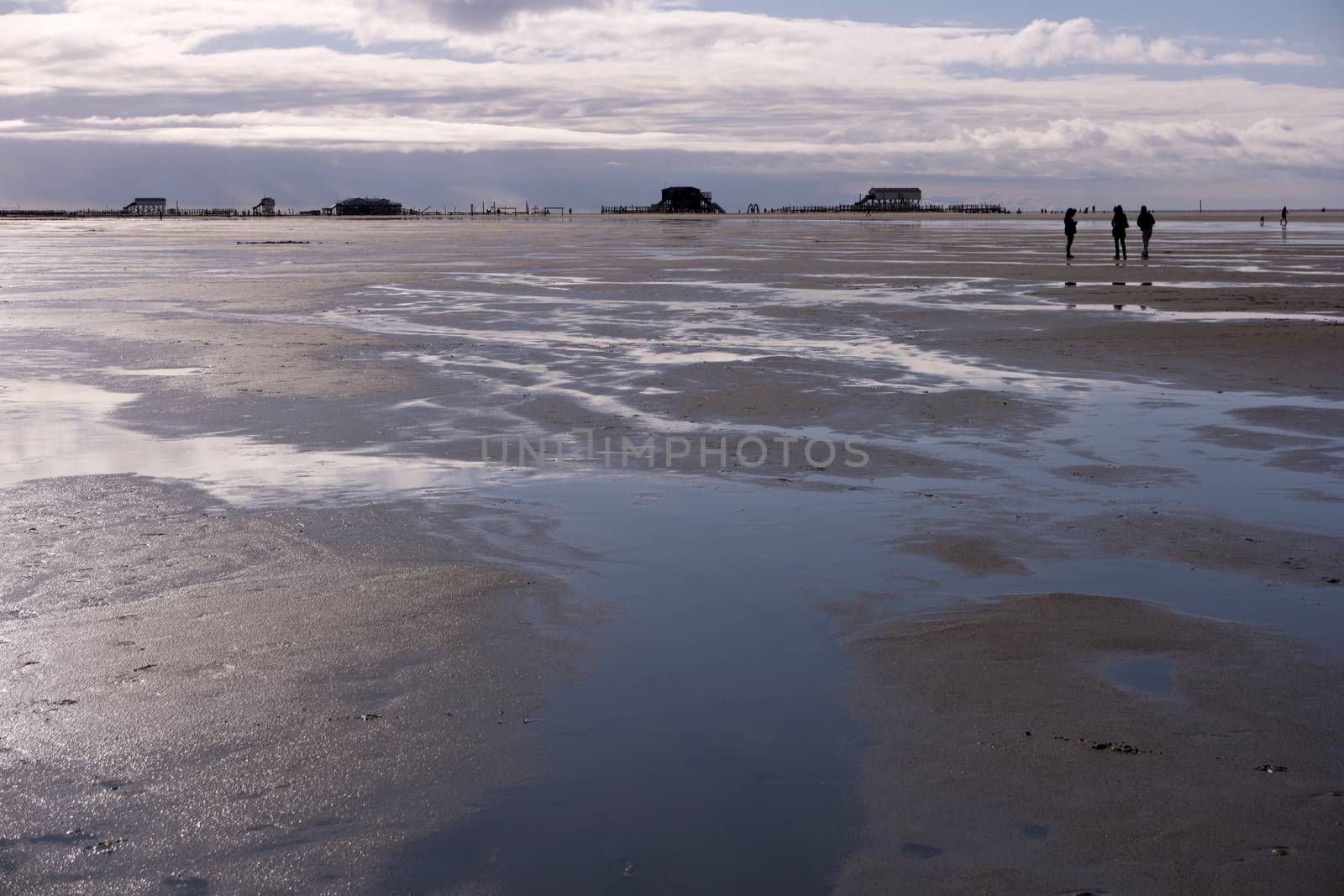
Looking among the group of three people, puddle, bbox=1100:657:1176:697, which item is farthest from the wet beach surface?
the group of three people

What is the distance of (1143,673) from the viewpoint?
5.86m

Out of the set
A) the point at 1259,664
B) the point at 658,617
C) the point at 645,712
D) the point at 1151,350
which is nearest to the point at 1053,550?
the point at 1259,664

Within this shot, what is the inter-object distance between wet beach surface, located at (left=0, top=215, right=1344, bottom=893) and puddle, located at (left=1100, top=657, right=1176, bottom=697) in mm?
22

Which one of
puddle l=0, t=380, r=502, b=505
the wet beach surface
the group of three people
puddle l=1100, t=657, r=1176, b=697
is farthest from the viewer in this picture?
the group of three people

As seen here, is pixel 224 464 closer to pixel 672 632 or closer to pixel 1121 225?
pixel 672 632

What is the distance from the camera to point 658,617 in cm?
676

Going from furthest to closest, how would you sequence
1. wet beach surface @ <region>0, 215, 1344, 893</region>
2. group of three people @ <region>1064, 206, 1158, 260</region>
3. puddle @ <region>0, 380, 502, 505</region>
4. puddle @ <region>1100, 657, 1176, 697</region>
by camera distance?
1. group of three people @ <region>1064, 206, 1158, 260</region>
2. puddle @ <region>0, 380, 502, 505</region>
3. puddle @ <region>1100, 657, 1176, 697</region>
4. wet beach surface @ <region>0, 215, 1344, 893</region>

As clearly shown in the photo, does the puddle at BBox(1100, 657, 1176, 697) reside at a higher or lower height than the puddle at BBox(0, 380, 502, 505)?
lower

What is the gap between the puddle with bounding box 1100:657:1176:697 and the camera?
568 centimetres

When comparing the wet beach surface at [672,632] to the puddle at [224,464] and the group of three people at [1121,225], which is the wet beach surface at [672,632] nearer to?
the puddle at [224,464]

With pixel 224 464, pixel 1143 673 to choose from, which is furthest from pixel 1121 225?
pixel 1143 673

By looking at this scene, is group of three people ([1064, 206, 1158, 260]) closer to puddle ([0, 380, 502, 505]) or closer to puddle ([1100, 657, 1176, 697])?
puddle ([0, 380, 502, 505])

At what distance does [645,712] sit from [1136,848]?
2081 mm

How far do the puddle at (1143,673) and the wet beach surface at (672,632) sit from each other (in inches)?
0.9
